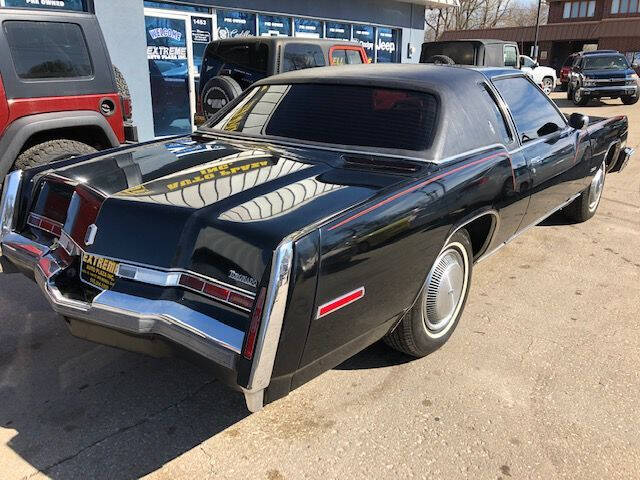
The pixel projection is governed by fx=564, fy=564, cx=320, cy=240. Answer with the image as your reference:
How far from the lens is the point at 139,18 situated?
933cm

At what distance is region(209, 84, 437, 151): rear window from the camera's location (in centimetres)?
319

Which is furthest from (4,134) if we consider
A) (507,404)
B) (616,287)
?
(616,287)

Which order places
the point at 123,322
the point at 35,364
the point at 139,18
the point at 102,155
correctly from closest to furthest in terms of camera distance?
the point at 123,322 < the point at 35,364 < the point at 102,155 < the point at 139,18

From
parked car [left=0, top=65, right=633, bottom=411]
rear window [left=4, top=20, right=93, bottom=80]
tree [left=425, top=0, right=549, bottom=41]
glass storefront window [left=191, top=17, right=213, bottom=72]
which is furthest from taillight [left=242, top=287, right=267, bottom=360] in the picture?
tree [left=425, top=0, right=549, bottom=41]

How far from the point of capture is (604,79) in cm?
1767

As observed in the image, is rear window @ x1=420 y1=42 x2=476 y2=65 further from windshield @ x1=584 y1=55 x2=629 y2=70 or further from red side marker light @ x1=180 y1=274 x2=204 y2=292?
red side marker light @ x1=180 y1=274 x2=204 y2=292

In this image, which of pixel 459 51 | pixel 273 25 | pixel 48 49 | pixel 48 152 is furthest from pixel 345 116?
pixel 459 51

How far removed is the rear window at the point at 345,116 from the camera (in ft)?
10.5

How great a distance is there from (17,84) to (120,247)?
3.12 m

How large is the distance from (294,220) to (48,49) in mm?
3859

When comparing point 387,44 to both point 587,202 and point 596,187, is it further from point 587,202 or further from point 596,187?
point 587,202

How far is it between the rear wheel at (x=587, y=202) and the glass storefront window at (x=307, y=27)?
30.1 feet

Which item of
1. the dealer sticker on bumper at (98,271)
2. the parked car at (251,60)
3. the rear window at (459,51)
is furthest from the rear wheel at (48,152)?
the rear window at (459,51)

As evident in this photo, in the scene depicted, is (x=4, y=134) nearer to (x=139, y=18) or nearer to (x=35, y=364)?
(x=35, y=364)
